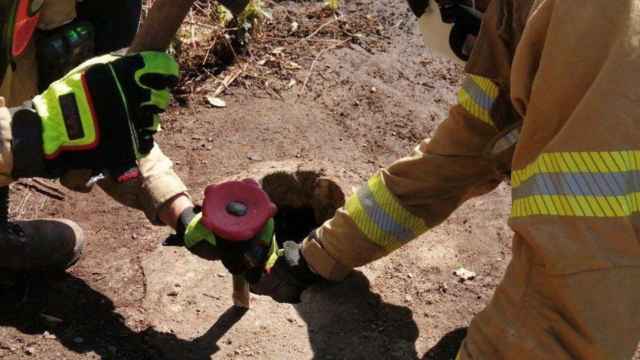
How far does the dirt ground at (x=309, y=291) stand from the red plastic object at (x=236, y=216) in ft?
1.99

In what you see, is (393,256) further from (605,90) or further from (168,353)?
(605,90)

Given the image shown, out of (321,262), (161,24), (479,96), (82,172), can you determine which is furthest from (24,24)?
(479,96)

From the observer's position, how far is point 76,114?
241cm

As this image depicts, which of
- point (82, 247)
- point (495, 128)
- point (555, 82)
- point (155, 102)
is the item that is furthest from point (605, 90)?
point (82, 247)

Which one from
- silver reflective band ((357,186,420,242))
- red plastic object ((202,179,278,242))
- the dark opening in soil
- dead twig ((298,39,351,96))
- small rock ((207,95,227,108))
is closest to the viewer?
red plastic object ((202,179,278,242))

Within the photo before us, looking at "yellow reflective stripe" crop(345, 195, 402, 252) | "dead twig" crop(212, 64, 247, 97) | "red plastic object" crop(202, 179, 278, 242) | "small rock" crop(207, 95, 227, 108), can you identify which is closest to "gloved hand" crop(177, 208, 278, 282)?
"red plastic object" crop(202, 179, 278, 242)

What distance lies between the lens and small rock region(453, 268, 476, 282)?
10.6 ft

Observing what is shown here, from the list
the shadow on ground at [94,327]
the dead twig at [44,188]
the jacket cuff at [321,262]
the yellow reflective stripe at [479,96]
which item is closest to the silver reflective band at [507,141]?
the yellow reflective stripe at [479,96]

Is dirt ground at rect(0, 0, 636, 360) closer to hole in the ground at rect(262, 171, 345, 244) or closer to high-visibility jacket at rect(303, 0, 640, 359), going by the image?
hole in the ground at rect(262, 171, 345, 244)

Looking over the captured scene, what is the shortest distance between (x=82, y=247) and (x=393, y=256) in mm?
1238

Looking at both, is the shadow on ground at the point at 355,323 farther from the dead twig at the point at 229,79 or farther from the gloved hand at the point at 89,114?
the dead twig at the point at 229,79

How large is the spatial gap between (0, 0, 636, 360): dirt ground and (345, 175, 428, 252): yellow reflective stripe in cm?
35

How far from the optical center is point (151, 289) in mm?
3102

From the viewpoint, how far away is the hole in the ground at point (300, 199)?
3.47 metres
